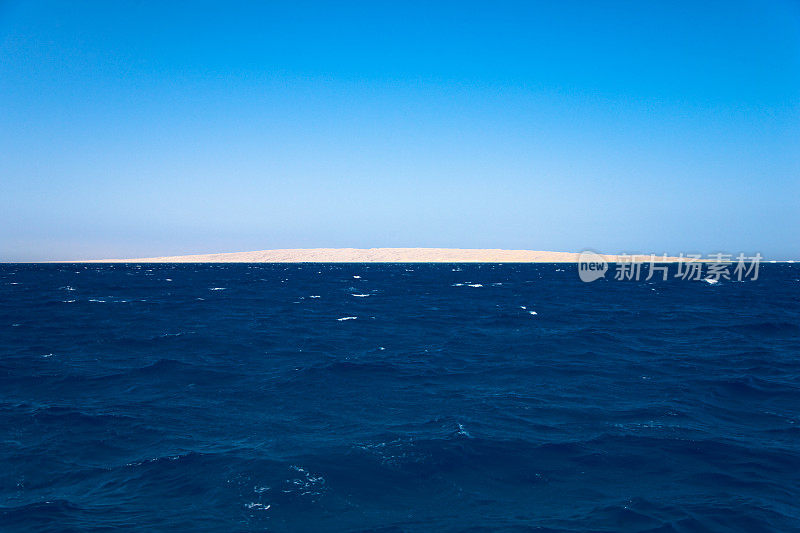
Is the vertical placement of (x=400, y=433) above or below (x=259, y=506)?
above

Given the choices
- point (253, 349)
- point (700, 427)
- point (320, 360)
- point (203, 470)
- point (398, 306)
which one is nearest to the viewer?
point (203, 470)

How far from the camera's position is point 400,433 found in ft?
47.5

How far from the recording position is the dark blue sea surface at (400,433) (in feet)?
33.5

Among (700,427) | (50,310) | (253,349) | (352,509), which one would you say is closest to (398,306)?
(253,349)

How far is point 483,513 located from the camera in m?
10.2

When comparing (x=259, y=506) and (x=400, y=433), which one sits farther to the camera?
(x=400, y=433)

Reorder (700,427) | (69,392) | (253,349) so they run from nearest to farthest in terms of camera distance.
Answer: (700,427) < (69,392) < (253,349)

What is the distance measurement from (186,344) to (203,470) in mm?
19366

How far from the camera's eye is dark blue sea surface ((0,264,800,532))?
33.5 ft

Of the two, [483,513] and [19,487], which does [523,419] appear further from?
[19,487]

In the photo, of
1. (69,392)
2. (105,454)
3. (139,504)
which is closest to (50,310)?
(69,392)

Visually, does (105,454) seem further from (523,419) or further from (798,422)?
(798,422)

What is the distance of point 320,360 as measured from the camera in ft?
81.9

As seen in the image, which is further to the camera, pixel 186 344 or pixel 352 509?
pixel 186 344
